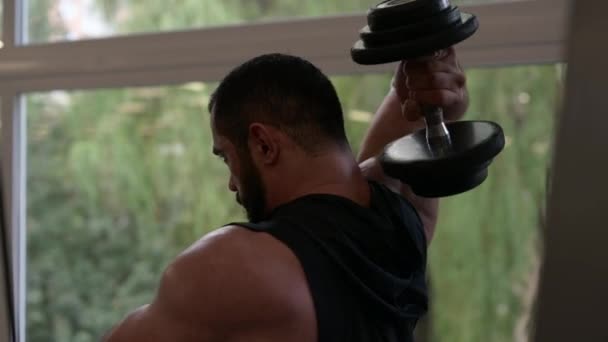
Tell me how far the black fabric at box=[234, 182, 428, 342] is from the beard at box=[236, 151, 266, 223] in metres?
0.05

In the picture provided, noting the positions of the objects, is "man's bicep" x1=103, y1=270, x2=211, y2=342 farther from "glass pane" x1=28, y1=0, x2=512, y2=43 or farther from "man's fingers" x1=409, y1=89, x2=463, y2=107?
"glass pane" x1=28, y1=0, x2=512, y2=43

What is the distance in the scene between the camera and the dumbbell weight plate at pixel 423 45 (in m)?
1.10

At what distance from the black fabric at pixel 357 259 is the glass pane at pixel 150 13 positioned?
64 centimetres

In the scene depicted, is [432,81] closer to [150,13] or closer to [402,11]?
[402,11]

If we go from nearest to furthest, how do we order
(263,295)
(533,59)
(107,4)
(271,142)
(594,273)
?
(594,273) → (263,295) → (271,142) → (533,59) → (107,4)

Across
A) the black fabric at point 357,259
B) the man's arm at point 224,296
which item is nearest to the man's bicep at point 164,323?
the man's arm at point 224,296

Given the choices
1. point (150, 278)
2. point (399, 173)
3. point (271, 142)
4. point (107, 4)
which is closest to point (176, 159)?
point (150, 278)

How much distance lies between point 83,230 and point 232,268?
1137mm

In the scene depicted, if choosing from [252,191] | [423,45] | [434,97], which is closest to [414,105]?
[434,97]

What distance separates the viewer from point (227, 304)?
1.08 metres

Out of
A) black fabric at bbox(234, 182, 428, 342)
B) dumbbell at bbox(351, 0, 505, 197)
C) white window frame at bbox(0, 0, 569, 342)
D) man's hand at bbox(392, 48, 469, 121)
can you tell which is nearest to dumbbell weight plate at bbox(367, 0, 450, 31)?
dumbbell at bbox(351, 0, 505, 197)

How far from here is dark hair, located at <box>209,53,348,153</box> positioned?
1219 millimetres

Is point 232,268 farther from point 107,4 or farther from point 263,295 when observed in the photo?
point 107,4

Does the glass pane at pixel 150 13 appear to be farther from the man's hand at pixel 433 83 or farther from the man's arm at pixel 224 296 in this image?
the man's arm at pixel 224 296
